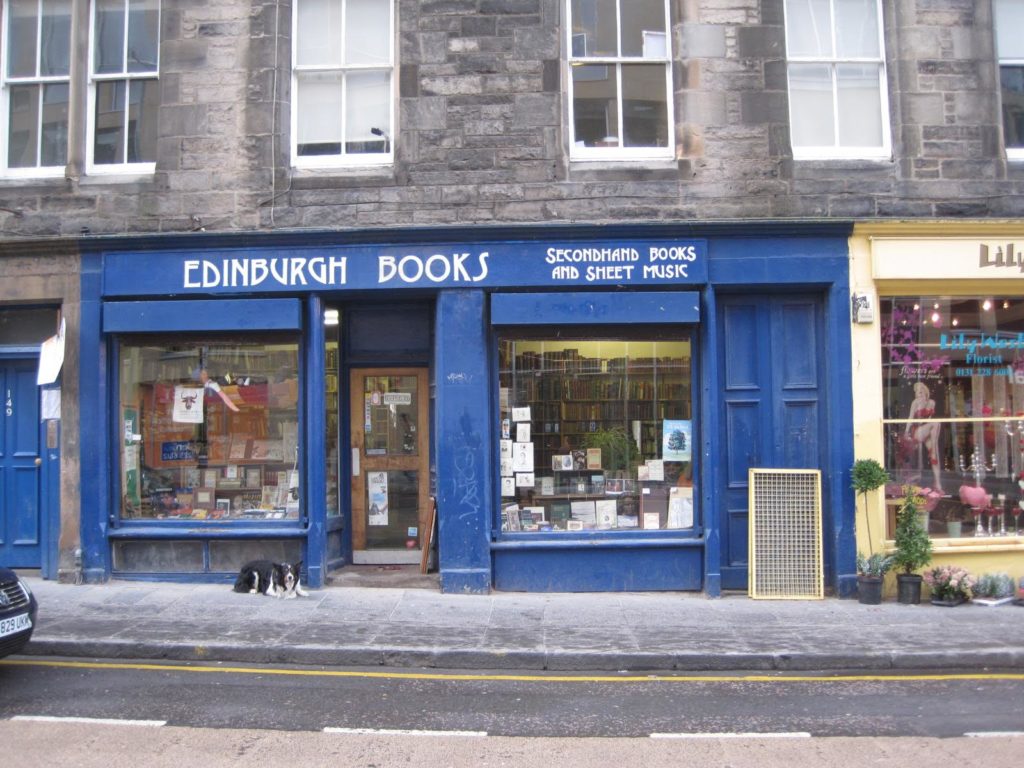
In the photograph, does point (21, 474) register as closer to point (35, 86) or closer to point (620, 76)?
point (35, 86)

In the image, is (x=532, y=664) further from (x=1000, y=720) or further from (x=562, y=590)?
(x=1000, y=720)

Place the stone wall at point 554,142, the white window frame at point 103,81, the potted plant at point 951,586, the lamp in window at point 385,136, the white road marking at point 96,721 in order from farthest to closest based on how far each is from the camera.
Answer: the white window frame at point 103,81 → the lamp in window at point 385,136 → the stone wall at point 554,142 → the potted plant at point 951,586 → the white road marking at point 96,721

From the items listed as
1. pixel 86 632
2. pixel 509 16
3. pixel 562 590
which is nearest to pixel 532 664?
pixel 562 590

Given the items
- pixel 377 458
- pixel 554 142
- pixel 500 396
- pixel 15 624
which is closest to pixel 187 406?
pixel 377 458

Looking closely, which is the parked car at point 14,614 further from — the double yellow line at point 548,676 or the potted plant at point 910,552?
the potted plant at point 910,552

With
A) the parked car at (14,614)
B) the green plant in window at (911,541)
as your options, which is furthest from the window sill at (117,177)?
the green plant in window at (911,541)

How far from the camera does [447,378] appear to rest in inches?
384

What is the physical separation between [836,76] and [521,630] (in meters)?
7.45

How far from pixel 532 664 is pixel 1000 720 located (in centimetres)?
354

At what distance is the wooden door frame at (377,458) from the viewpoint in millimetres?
10781

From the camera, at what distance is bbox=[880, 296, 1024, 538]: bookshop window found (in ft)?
33.0

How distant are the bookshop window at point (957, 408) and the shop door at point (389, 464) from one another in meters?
5.62

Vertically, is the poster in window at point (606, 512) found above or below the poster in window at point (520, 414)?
below

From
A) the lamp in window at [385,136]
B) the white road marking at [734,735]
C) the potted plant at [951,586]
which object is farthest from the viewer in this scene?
the lamp in window at [385,136]
